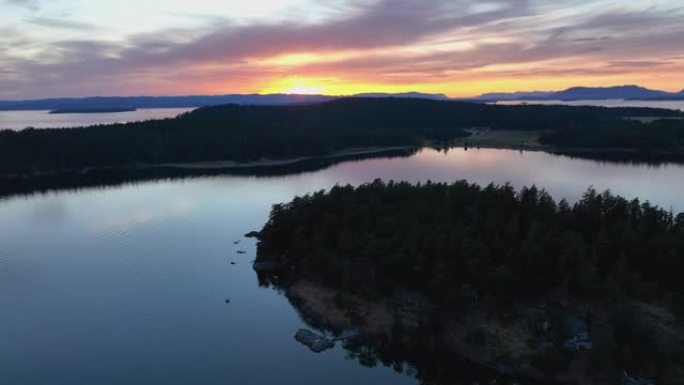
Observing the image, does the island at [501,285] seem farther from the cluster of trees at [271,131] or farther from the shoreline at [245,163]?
the cluster of trees at [271,131]

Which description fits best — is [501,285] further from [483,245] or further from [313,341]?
[313,341]

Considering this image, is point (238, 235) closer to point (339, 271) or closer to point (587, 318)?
point (339, 271)

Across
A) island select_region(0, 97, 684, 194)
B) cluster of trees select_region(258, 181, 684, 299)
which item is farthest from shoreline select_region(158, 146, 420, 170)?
cluster of trees select_region(258, 181, 684, 299)

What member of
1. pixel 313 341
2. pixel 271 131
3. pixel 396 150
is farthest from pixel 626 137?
pixel 313 341

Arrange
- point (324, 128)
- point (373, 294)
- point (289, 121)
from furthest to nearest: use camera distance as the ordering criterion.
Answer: point (289, 121) < point (324, 128) < point (373, 294)

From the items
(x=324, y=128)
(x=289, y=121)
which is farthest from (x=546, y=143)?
(x=289, y=121)

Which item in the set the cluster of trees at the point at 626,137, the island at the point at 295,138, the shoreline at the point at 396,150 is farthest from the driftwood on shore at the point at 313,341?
the cluster of trees at the point at 626,137
